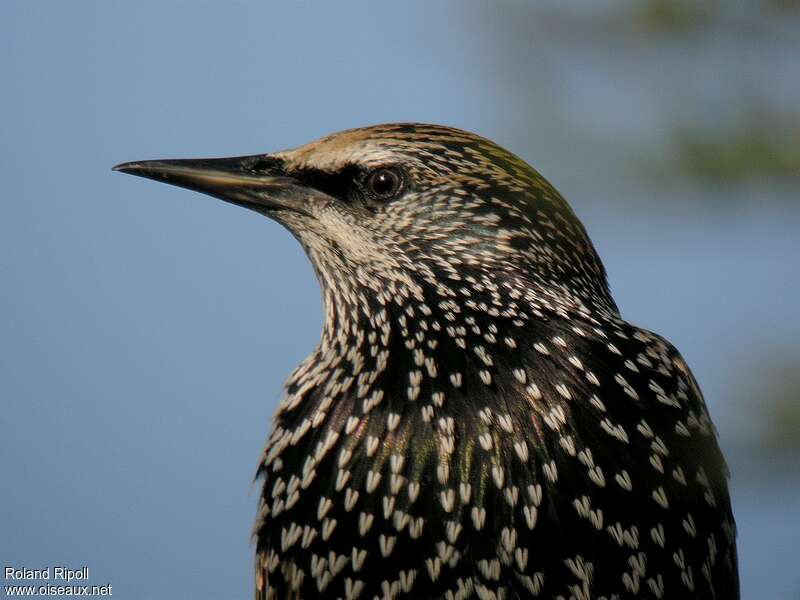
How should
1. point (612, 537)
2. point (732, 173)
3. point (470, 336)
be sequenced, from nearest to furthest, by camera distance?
1. point (732, 173)
2. point (612, 537)
3. point (470, 336)

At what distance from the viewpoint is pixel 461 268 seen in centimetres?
182

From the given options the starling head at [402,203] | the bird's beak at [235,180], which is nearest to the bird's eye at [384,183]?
the starling head at [402,203]

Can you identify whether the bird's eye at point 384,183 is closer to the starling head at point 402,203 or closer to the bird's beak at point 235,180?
the starling head at point 402,203

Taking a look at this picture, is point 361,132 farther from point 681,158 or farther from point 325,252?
point 681,158

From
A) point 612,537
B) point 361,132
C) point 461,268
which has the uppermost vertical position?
point 361,132

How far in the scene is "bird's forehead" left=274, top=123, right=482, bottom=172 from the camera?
5.93 ft

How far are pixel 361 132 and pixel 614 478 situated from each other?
76cm

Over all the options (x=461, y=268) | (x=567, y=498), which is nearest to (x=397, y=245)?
(x=461, y=268)

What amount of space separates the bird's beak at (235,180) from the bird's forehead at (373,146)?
39 mm

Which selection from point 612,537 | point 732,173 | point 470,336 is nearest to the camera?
point 732,173

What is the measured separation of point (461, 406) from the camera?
172 cm

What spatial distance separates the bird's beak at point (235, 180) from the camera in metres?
A: 1.82

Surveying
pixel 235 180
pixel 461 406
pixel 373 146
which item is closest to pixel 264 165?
pixel 235 180

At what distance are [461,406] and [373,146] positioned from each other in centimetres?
50
